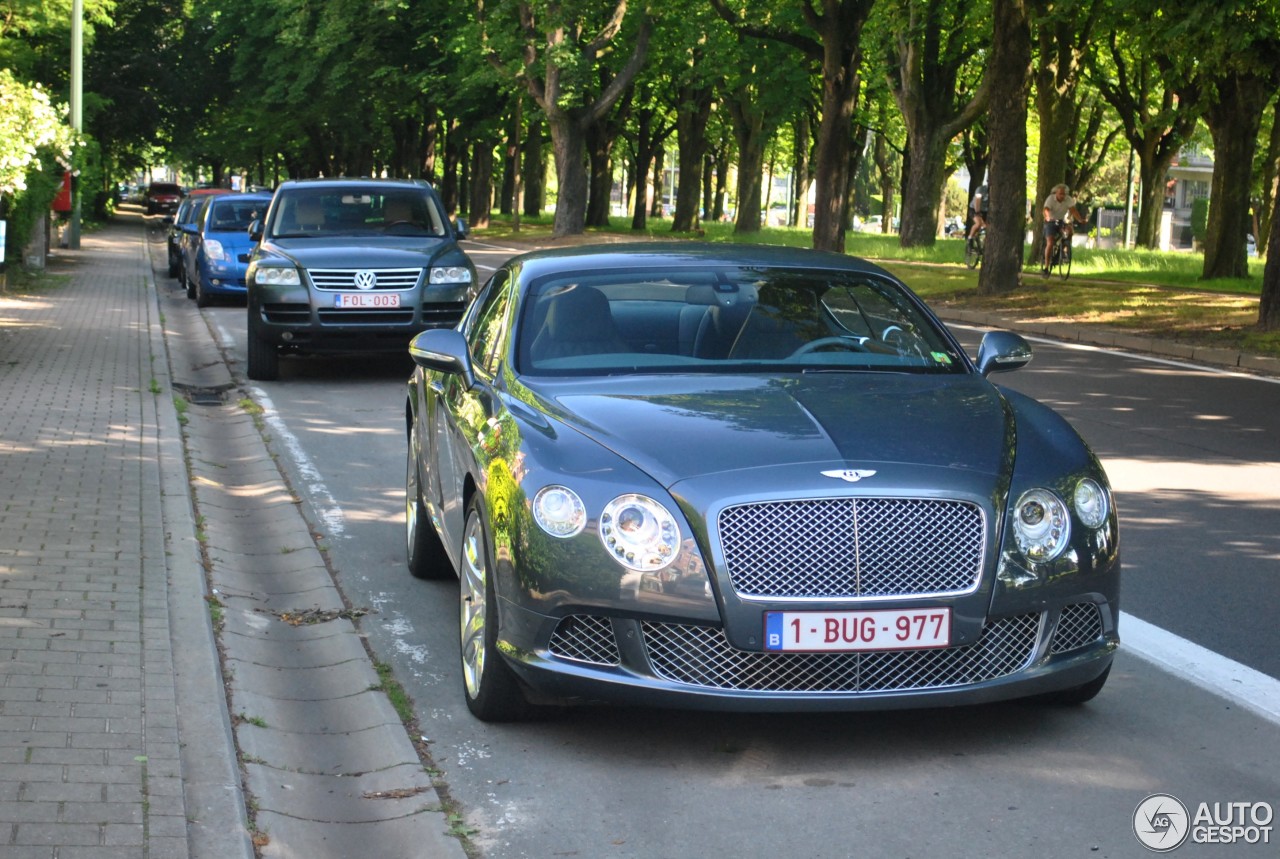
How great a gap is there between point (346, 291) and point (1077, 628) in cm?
1034

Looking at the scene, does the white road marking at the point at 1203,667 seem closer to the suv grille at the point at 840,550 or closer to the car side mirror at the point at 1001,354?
the car side mirror at the point at 1001,354

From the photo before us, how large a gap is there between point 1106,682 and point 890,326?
5.03ft

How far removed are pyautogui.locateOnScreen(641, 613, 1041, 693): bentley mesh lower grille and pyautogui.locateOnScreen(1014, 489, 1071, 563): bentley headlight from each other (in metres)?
0.25

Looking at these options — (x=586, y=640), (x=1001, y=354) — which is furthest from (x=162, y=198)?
(x=586, y=640)

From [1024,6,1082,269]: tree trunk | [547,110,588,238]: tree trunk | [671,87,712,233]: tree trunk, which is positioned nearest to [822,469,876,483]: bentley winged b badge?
[1024,6,1082,269]: tree trunk

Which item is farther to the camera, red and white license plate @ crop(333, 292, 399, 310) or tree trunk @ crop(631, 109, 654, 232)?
tree trunk @ crop(631, 109, 654, 232)

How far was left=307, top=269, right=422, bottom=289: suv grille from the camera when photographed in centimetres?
1433

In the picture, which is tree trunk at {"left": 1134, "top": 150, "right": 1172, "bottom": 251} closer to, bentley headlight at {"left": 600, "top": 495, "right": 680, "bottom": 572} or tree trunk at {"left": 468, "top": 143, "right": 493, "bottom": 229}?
tree trunk at {"left": 468, "top": 143, "right": 493, "bottom": 229}

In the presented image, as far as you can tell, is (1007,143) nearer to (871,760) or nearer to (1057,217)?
(1057,217)

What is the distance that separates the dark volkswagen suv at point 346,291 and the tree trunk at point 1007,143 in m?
11.7

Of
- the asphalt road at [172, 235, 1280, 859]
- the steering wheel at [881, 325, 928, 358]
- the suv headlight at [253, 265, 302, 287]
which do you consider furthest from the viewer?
the suv headlight at [253, 265, 302, 287]

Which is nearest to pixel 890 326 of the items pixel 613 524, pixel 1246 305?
A: pixel 613 524

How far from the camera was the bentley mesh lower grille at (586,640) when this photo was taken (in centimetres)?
468

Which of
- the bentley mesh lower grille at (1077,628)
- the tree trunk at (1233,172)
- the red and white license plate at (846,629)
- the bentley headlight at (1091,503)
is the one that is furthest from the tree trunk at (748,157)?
the red and white license plate at (846,629)
